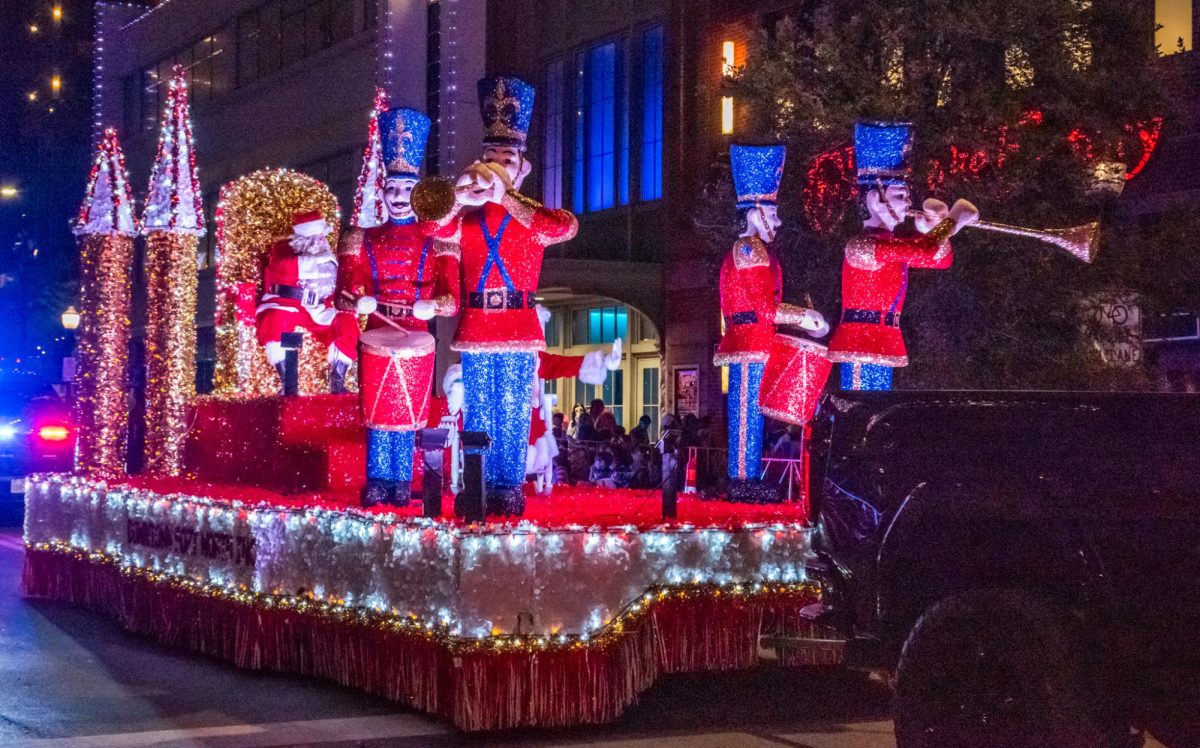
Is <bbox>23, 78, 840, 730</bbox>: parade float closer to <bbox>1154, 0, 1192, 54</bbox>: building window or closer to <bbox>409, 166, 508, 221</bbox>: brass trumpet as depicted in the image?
<bbox>409, 166, 508, 221</bbox>: brass trumpet

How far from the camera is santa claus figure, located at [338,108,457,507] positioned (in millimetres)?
8656

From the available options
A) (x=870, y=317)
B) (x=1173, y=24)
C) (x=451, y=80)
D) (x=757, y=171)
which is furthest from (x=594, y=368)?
(x=451, y=80)

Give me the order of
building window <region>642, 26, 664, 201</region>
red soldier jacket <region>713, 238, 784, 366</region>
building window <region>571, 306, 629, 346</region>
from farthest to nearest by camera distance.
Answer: building window <region>571, 306, 629, 346</region> → building window <region>642, 26, 664, 201</region> → red soldier jacket <region>713, 238, 784, 366</region>

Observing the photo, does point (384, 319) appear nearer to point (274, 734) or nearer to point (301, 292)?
point (301, 292)

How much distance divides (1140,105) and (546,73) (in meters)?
15.0

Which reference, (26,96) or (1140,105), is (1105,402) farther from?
(26,96)

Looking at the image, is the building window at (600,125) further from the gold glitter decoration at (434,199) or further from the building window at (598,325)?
the gold glitter decoration at (434,199)

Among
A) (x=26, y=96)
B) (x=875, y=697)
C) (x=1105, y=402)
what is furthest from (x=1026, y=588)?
(x=26, y=96)

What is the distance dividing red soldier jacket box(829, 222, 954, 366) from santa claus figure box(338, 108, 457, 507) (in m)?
2.46

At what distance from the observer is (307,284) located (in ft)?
33.4

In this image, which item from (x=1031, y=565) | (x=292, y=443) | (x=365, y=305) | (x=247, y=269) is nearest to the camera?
(x=1031, y=565)

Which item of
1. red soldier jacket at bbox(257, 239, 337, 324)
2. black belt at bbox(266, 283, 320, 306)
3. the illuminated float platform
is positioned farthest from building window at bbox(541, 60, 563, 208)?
the illuminated float platform

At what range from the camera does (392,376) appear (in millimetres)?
8797

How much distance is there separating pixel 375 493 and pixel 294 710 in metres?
1.56
